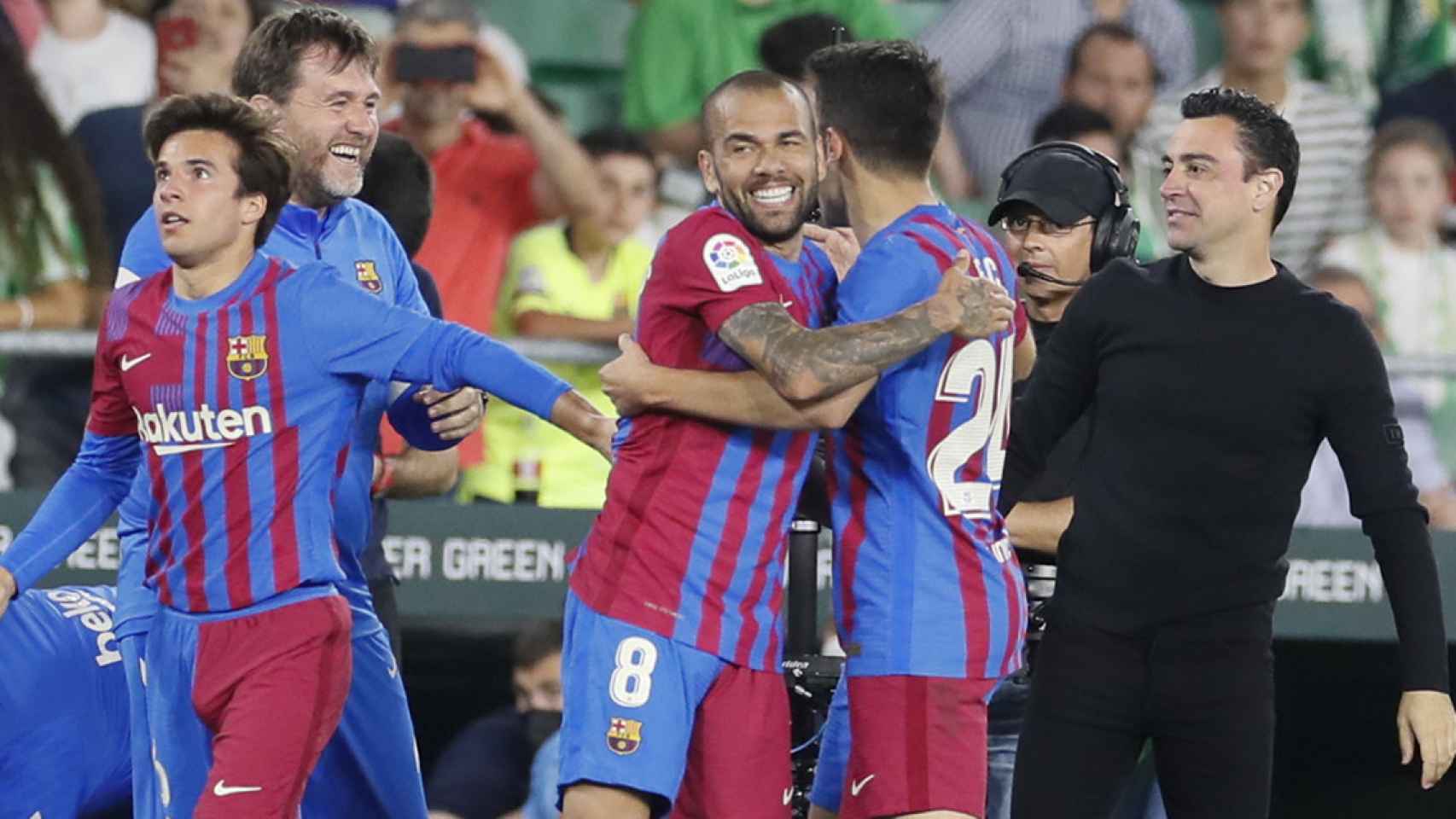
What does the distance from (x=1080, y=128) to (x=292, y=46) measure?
11.3 ft

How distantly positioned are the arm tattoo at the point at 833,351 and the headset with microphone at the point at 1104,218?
3.63ft

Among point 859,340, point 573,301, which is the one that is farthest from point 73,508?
point 573,301

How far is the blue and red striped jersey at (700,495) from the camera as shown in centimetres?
410

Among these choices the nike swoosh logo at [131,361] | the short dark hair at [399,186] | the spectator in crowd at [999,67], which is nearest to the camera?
the nike swoosh logo at [131,361]

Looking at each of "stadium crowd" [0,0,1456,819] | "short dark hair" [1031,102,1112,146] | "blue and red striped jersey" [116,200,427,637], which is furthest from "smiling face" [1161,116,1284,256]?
"short dark hair" [1031,102,1112,146]

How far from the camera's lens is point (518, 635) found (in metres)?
6.95

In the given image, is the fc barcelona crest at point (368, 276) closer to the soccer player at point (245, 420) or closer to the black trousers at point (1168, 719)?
the soccer player at point (245, 420)

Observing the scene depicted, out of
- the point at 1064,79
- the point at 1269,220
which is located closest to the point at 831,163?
the point at 1269,220

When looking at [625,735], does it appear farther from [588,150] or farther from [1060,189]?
[588,150]

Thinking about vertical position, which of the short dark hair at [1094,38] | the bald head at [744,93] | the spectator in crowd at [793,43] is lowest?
the bald head at [744,93]

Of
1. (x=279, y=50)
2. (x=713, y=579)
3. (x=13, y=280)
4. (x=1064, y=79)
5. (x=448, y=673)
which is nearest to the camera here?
(x=713, y=579)

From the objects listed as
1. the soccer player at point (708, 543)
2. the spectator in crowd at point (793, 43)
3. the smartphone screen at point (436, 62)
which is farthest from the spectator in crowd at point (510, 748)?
the soccer player at point (708, 543)

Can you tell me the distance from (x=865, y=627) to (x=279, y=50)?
1.66 meters

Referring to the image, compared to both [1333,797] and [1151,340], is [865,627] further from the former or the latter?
[1333,797]
